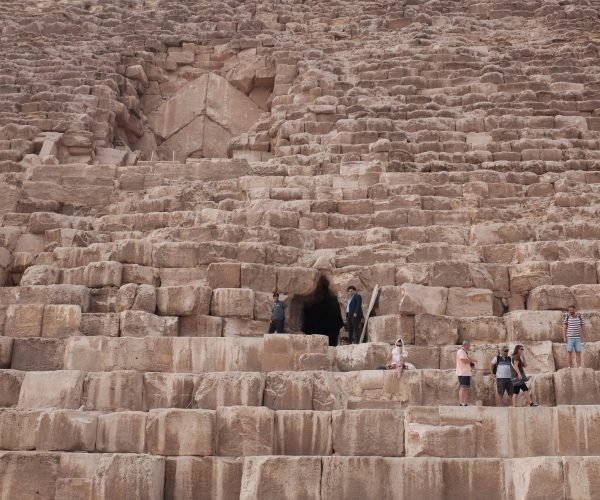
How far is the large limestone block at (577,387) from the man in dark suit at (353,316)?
223 cm

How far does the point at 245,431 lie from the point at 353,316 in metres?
2.27

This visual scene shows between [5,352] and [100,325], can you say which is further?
[100,325]

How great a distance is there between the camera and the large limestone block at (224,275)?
9.65 m

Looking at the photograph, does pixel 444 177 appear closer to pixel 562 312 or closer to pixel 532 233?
pixel 532 233

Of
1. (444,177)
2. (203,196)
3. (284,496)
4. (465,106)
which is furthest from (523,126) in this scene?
(284,496)

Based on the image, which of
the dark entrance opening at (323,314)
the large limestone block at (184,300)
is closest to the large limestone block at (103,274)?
the large limestone block at (184,300)

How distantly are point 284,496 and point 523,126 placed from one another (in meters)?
8.96

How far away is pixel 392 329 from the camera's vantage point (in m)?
8.91

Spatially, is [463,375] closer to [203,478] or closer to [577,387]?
[577,387]

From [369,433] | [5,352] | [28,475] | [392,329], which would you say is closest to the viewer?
[28,475]

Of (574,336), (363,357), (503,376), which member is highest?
(574,336)

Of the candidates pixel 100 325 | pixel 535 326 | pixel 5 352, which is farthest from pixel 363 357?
pixel 5 352

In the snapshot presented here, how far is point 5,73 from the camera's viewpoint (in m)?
16.7

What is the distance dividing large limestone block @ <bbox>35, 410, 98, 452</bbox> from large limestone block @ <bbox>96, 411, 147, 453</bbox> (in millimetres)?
77
